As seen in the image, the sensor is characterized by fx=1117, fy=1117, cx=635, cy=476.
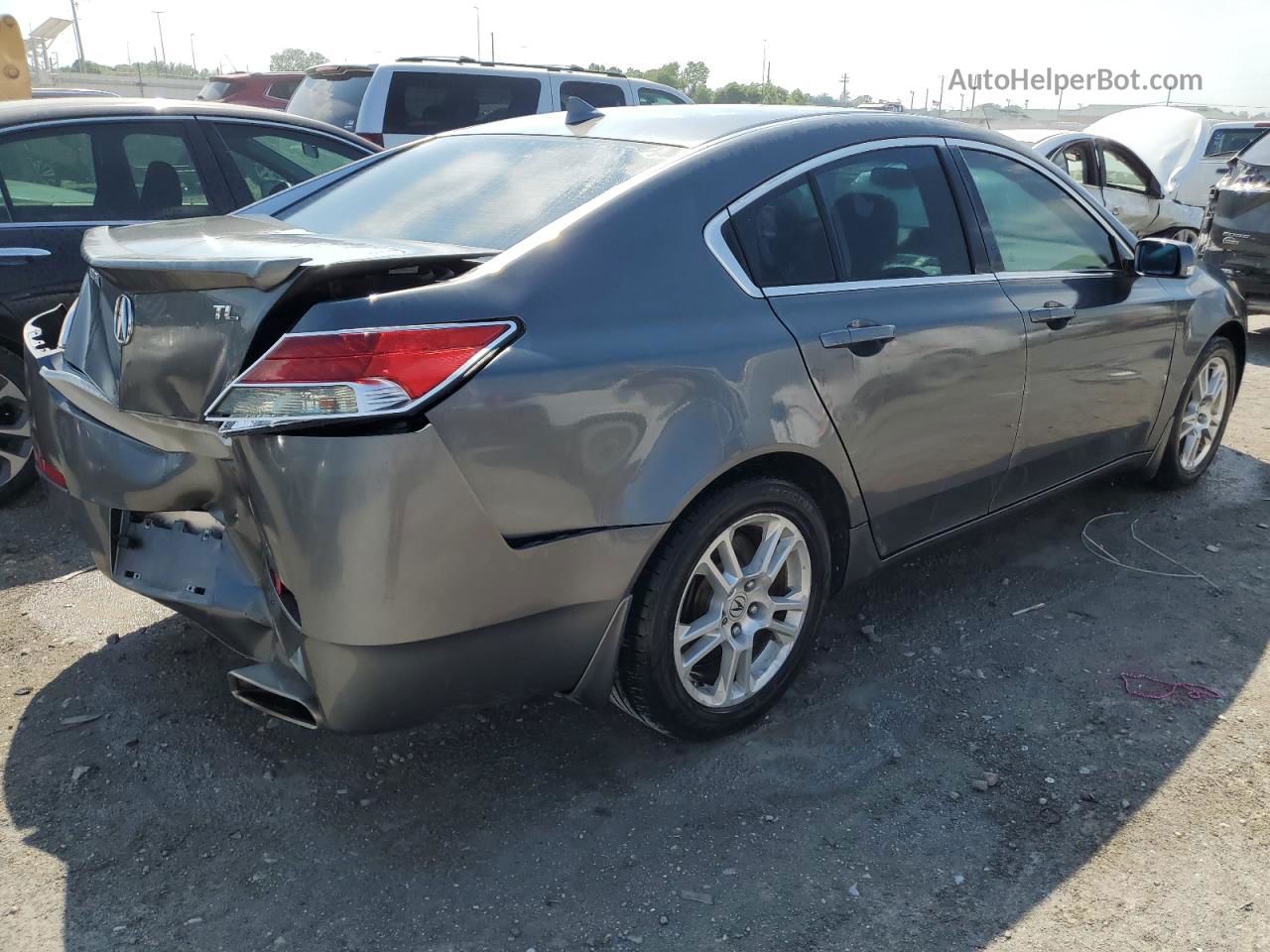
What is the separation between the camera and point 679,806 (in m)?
2.90

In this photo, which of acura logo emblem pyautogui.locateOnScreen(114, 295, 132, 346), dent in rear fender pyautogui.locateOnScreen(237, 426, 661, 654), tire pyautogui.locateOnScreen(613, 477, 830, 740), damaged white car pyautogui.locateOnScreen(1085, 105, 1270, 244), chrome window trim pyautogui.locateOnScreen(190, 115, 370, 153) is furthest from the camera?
damaged white car pyautogui.locateOnScreen(1085, 105, 1270, 244)

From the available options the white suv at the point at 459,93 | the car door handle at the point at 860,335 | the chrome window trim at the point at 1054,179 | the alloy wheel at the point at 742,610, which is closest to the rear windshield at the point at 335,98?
the white suv at the point at 459,93

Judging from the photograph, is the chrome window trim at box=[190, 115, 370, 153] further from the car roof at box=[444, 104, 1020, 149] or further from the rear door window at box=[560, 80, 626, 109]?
the rear door window at box=[560, 80, 626, 109]

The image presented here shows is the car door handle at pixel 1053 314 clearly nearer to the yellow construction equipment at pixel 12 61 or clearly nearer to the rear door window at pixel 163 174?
the rear door window at pixel 163 174

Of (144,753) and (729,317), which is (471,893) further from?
(729,317)

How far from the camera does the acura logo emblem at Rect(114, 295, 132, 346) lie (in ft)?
8.87

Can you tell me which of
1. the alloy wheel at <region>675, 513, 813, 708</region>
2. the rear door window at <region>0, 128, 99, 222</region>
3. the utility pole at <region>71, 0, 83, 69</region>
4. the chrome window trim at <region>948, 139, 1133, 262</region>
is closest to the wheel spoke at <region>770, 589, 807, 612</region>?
the alloy wheel at <region>675, 513, 813, 708</region>

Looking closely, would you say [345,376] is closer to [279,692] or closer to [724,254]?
[279,692]

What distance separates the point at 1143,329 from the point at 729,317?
233 cm

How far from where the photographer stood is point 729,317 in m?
2.87

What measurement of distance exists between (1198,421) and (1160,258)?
119 cm

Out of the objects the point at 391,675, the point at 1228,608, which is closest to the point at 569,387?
the point at 391,675

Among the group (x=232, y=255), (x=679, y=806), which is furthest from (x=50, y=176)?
(x=679, y=806)

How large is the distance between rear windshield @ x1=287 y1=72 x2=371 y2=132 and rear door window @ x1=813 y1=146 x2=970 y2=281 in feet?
27.8
